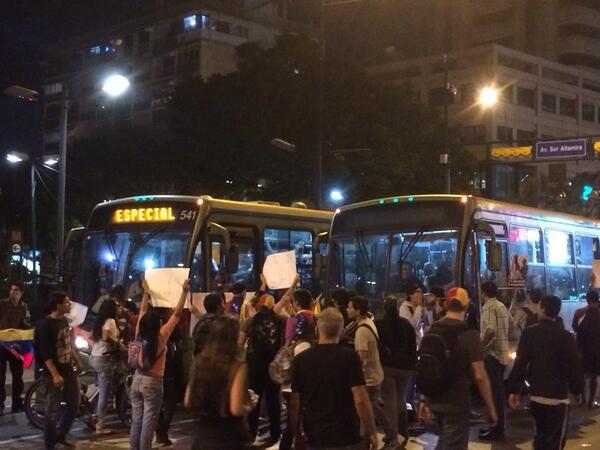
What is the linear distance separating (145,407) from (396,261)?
5.58 metres

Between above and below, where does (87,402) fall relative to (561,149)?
below

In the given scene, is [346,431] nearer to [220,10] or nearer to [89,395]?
[89,395]

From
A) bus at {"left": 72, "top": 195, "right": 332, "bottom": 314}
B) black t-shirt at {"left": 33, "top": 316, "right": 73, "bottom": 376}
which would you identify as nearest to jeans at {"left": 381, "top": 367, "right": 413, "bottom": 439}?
black t-shirt at {"left": 33, "top": 316, "right": 73, "bottom": 376}

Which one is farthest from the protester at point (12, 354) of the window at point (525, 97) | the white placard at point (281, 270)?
the window at point (525, 97)

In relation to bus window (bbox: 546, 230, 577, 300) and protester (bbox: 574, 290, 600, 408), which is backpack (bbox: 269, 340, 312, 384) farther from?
bus window (bbox: 546, 230, 577, 300)

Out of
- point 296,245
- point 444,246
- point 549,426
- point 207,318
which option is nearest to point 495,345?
point 444,246

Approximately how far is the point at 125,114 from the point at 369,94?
42.8 metres

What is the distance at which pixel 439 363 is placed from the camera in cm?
663

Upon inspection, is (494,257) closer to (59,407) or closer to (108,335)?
(108,335)

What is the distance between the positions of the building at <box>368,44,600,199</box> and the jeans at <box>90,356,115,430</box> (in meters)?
50.8

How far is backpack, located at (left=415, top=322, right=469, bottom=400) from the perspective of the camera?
6.62m

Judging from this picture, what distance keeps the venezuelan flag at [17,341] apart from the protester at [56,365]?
2908mm

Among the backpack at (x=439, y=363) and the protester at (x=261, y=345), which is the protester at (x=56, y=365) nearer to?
the protester at (x=261, y=345)

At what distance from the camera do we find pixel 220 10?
6881 cm
